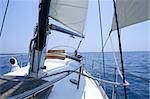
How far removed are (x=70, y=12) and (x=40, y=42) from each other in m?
0.97

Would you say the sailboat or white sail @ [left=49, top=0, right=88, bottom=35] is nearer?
the sailboat

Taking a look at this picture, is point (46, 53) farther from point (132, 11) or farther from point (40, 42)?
point (132, 11)

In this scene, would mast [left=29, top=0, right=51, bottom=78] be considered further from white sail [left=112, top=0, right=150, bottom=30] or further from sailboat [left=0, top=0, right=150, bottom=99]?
white sail [left=112, top=0, right=150, bottom=30]

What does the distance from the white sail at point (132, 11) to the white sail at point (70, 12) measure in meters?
0.64

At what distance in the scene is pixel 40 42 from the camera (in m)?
1.85

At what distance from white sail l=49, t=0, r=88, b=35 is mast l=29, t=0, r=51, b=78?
1.32 feet

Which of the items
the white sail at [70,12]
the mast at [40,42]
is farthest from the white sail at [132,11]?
the mast at [40,42]

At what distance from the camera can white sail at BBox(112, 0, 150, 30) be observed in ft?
6.68

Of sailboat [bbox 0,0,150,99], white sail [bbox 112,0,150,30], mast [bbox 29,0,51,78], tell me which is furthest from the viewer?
white sail [bbox 112,0,150,30]

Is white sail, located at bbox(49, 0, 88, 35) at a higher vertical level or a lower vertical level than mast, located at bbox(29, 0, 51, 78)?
higher

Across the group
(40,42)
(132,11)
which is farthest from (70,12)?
(40,42)

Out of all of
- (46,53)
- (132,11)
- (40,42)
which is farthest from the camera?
(46,53)

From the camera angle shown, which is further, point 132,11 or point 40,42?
point 132,11

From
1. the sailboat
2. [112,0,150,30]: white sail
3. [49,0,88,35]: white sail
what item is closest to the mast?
the sailboat
